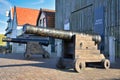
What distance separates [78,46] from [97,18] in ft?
32.9

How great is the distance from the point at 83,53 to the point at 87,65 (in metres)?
1.56

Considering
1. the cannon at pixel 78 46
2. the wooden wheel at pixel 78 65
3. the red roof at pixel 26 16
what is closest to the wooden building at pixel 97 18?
the cannon at pixel 78 46

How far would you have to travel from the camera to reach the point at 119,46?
17000 millimetres

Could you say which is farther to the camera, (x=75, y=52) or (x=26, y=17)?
(x=26, y=17)

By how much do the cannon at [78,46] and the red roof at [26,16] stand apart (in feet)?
122

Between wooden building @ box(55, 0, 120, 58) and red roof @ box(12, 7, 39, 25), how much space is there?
2076 centimetres

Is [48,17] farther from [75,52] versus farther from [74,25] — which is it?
[75,52]

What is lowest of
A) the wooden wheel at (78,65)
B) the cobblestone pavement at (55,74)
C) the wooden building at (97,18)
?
the cobblestone pavement at (55,74)

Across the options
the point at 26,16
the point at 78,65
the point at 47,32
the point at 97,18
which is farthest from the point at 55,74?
the point at 26,16

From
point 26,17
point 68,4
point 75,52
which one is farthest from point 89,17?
point 26,17

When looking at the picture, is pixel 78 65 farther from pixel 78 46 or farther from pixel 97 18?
pixel 97 18

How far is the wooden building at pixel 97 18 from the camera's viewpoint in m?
17.4

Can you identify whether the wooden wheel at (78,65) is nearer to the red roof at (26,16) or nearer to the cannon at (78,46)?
the cannon at (78,46)

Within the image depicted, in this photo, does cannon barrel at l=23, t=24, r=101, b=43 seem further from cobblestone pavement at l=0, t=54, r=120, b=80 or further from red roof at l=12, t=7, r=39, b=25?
red roof at l=12, t=7, r=39, b=25
